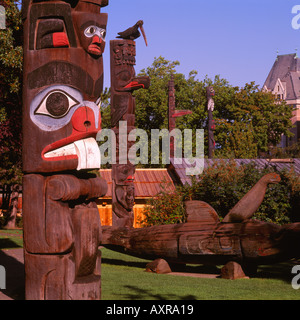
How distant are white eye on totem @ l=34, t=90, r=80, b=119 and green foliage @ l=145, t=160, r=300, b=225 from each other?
10.6 metres

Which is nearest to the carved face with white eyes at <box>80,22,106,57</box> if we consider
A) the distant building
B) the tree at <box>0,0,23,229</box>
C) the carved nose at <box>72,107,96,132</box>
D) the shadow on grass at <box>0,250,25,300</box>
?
the carved nose at <box>72,107,96,132</box>

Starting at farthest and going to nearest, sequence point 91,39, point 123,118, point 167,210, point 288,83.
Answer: point 288,83 < point 167,210 < point 123,118 < point 91,39

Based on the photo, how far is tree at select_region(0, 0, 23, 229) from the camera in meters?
17.0

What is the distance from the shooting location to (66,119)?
6.67m

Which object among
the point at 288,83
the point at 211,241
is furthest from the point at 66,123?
the point at 288,83

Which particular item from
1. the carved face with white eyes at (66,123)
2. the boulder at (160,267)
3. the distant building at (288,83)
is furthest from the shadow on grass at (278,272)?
the distant building at (288,83)

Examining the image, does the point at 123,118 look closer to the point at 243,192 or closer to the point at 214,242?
the point at 243,192

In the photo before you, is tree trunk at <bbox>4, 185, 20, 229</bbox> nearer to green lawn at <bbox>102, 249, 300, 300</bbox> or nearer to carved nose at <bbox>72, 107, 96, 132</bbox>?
green lawn at <bbox>102, 249, 300, 300</bbox>

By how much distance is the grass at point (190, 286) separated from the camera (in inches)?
346

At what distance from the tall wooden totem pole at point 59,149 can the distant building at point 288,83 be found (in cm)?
6573

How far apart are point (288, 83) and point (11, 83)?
64.8 metres

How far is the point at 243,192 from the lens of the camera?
54.1 ft
